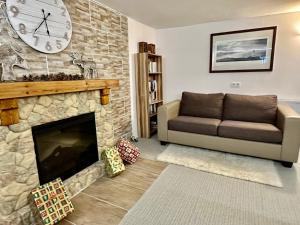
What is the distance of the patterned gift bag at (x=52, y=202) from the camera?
1522 millimetres

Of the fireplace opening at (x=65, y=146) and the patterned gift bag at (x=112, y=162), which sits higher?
the fireplace opening at (x=65, y=146)

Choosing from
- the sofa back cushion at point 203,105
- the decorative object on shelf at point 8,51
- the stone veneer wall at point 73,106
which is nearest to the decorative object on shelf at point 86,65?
the stone veneer wall at point 73,106

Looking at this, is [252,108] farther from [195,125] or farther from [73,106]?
[73,106]

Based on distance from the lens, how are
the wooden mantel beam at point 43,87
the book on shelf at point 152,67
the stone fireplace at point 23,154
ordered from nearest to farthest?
the wooden mantel beam at point 43,87 → the stone fireplace at point 23,154 → the book on shelf at point 152,67

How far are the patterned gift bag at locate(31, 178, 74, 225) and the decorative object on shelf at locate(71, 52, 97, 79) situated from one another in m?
1.28

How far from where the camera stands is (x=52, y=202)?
160 cm

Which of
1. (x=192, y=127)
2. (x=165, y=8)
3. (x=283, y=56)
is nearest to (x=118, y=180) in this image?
(x=192, y=127)

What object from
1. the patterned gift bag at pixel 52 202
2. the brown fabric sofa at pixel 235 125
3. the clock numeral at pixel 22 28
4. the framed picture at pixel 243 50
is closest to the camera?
the patterned gift bag at pixel 52 202

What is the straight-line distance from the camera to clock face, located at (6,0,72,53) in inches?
63.6

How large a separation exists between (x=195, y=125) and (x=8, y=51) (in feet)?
7.99

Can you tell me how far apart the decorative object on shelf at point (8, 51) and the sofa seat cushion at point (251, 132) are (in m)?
2.56

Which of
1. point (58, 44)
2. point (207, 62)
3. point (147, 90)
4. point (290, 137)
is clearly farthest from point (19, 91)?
point (207, 62)

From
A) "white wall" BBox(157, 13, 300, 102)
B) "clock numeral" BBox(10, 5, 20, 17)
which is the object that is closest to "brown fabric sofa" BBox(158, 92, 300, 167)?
"white wall" BBox(157, 13, 300, 102)

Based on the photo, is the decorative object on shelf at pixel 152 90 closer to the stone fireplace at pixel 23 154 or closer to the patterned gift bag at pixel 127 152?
the patterned gift bag at pixel 127 152
